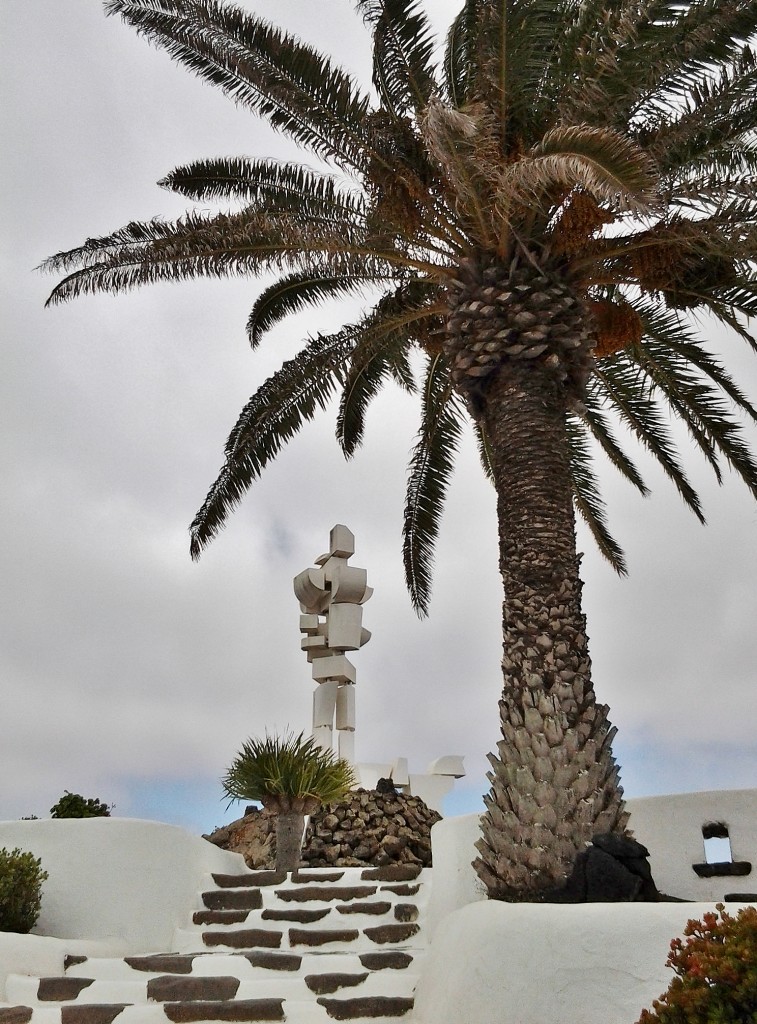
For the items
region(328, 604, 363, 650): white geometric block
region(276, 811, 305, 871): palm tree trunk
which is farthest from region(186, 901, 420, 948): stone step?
region(328, 604, 363, 650): white geometric block

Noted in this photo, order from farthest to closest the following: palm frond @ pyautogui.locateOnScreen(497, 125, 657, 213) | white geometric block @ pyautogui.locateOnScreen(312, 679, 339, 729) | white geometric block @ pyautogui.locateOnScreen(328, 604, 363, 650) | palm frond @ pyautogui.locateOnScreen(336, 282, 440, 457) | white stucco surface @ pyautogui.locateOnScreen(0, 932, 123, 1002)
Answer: white geometric block @ pyautogui.locateOnScreen(328, 604, 363, 650)
white geometric block @ pyautogui.locateOnScreen(312, 679, 339, 729)
palm frond @ pyautogui.locateOnScreen(336, 282, 440, 457)
white stucco surface @ pyautogui.locateOnScreen(0, 932, 123, 1002)
palm frond @ pyautogui.locateOnScreen(497, 125, 657, 213)

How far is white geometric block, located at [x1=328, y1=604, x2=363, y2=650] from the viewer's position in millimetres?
14086

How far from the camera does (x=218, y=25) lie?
816 centimetres

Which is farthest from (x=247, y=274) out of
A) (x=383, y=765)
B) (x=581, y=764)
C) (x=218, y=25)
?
(x=383, y=765)

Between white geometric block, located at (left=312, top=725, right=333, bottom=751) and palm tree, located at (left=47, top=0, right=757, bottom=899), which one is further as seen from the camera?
white geometric block, located at (left=312, top=725, right=333, bottom=751)

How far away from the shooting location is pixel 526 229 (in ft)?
25.8

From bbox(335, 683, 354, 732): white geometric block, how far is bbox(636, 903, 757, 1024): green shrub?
397 inches

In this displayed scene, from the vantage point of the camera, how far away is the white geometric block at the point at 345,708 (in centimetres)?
1401

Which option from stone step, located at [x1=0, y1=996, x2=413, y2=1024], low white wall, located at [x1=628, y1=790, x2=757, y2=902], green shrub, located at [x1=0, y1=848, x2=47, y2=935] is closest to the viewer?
stone step, located at [x1=0, y1=996, x2=413, y2=1024]

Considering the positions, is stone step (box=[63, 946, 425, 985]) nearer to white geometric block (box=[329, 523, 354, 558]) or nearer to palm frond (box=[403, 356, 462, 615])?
palm frond (box=[403, 356, 462, 615])

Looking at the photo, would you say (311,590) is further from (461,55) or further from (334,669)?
(461,55)

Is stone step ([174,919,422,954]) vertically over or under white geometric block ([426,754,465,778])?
under

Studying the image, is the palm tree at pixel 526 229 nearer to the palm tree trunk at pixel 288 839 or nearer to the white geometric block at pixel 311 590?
the palm tree trunk at pixel 288 839

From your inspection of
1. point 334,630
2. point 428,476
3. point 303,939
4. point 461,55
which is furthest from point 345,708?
point 461,55
